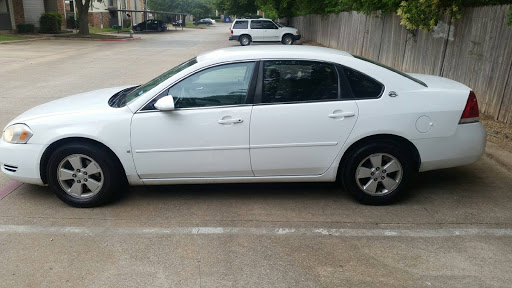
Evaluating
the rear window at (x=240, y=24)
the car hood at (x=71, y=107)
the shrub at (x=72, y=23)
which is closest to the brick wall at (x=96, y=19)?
the shrub at (x=72, y=23)

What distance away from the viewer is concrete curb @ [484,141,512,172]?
5.42 m

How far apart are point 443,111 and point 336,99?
1062 mm

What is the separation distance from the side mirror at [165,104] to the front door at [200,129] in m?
0.09

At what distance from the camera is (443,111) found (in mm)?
4215

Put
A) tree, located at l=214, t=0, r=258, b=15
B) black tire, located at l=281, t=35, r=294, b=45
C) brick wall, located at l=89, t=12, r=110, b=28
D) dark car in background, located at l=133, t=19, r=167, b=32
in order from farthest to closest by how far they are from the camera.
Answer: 1. brick wall, located at l=89, t=12, r=110, b=28
2. dark car in background, located at l=133, t=19, r=167, b=32
3. tree, located at l=214, t=0, r=258, b=15
4. black tire, located at l=281, t=35, r=294, b=45

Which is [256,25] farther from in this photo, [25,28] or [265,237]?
[265,237]

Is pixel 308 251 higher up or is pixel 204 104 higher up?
pixel 204 104

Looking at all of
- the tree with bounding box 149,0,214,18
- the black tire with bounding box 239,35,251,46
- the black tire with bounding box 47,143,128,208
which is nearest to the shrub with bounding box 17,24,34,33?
the black tire with bounding box 239,35,251,46

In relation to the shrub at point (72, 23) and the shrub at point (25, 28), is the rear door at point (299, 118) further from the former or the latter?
the shrub at point (72, 23)

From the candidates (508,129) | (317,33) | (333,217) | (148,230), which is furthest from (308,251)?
(317,33)

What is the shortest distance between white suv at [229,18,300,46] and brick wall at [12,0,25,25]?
60.5 ft

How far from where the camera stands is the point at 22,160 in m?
4.24

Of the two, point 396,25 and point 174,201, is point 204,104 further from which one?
point 396,25

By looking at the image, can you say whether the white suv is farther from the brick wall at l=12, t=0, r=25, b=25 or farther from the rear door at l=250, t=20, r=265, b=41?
the brick wall at l=12, t=0, r=25, b=25
